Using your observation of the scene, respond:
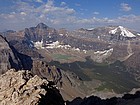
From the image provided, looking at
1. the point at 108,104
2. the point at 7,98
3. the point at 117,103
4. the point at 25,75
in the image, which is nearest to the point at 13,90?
the point at 7,98

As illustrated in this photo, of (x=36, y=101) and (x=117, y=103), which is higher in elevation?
(x=36, y=101)

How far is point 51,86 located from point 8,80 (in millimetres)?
8104

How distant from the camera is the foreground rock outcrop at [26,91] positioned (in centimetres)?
4300

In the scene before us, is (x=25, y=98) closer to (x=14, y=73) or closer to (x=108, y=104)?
(x=14, y=73)

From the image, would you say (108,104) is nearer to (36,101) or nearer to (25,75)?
(25,75)

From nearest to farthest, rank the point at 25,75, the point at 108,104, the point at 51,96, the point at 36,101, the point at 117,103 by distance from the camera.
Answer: the point at 36,101 → the point at 51,96 → the point at 25,75 → the point at 117,103 → the point at 108,104

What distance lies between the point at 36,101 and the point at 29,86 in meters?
8.55

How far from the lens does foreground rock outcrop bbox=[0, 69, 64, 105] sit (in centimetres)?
4300

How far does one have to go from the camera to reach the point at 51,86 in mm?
52531

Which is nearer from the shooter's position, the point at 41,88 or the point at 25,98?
the point at 25,98

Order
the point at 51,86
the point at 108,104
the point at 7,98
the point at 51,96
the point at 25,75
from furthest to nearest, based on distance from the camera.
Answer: the point at 108,104
the point at 25,75
the point at 51,86
the point at 51,96
the point at 7,98

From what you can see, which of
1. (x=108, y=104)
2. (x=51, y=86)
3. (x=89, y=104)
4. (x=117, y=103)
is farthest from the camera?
(x=89, y=104)

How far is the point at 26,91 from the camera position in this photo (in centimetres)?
4572

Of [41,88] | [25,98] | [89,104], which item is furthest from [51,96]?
[89,104]
